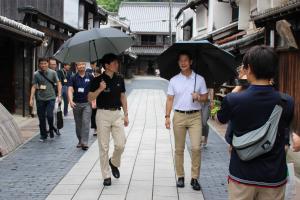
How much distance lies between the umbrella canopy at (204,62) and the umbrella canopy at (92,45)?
93 centimetres

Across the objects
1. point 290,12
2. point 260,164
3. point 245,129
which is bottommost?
point 260,164

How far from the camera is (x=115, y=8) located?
260ft

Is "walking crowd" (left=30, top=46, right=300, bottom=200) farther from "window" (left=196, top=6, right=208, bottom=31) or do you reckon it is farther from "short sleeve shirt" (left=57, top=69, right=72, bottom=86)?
"window" (left=196, top=6, right=208, bottom=31)

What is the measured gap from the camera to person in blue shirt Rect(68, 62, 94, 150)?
9.95 m

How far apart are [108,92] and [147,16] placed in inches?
2608

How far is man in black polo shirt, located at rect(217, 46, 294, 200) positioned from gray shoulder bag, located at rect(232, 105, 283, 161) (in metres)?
0.04

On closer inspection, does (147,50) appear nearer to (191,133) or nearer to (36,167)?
(36,167)

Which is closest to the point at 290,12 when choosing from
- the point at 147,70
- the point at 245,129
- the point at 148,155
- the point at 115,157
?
the point at 148,155

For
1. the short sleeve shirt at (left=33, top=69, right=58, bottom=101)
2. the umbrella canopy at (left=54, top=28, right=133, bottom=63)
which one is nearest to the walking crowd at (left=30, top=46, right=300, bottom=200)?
the umbrella canopy at (left=54, top=28, right=133, bottom=63)

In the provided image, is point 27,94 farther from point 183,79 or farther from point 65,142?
point 183,79

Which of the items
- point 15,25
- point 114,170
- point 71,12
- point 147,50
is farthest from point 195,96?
point 147,50

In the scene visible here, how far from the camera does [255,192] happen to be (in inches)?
143

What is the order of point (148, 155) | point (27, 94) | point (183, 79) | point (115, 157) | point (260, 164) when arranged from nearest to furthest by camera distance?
1. point (260, 164)
2. point (183, 79)
3. point (115, 157)
4. point (148, 155)
5. point (27, 94)

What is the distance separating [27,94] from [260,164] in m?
13.5
